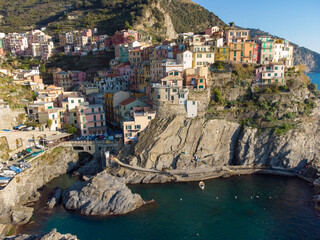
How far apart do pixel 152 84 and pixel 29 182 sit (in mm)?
25713

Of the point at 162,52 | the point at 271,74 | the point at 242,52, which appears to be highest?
the point at 162,52

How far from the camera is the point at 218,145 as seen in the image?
43406 millimetres

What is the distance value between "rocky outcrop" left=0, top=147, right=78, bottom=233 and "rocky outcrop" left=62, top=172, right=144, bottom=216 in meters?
5.07

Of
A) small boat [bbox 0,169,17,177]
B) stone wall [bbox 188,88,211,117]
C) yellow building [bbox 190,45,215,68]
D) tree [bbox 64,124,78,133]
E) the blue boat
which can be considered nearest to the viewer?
small boat [bbox 0,169,17,177]

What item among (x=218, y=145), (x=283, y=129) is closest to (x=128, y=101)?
(x=218, y=145)

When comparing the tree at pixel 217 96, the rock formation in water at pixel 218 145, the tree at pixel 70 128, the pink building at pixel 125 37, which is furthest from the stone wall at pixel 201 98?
the pink building at pixel 125 37

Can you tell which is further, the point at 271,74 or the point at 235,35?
the point at 235,35

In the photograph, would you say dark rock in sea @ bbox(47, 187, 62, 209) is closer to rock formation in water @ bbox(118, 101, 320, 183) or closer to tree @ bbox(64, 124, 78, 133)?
rock formation in water @ bbox(118, 101, 320, 183)

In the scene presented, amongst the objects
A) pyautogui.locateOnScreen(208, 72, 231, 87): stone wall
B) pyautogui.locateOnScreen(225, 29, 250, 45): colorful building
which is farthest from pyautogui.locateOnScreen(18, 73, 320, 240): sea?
pyautogui.locateOnScreen(225, 29, 250, 45): colorful building

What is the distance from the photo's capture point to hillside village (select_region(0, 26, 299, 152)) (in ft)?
145

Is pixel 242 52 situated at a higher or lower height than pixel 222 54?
higher

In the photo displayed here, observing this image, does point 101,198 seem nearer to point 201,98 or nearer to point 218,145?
point 218,145

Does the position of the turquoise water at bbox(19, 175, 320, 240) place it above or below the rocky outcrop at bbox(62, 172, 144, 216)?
below

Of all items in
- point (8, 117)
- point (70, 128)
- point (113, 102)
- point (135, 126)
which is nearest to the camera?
point (135, 126)
